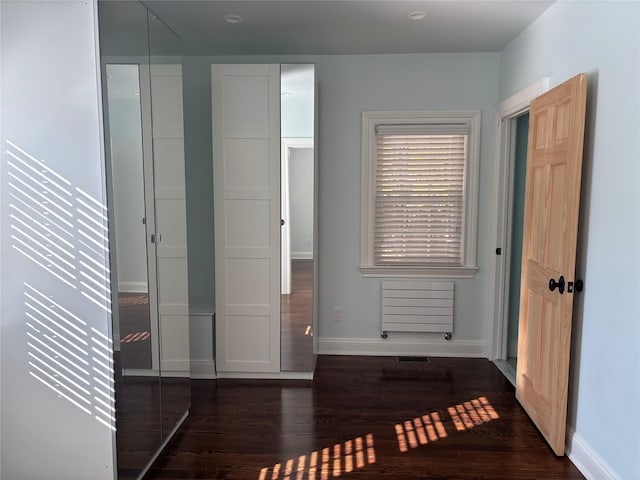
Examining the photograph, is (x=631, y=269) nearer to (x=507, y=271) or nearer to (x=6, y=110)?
(x=507, y=271)

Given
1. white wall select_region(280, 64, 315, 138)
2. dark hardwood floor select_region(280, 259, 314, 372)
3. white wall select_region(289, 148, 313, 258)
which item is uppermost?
white wall select_region(280, 64, 315, 138)

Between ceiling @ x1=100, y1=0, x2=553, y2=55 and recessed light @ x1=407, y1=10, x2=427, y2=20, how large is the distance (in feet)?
0.08

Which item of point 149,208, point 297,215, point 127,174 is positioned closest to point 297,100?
point 297,215

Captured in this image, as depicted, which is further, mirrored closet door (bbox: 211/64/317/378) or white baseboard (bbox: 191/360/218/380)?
white baseboard (bbox: 191/360/218/380)

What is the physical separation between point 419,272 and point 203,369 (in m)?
1.92

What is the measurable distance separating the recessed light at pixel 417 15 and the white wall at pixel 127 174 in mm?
1745

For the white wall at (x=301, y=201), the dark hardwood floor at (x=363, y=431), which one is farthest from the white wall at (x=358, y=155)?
the white wall at (x=301, y=201)

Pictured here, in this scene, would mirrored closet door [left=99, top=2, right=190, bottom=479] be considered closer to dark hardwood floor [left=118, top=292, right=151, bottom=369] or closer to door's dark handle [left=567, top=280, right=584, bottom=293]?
dark hardwood floor [left=118, top=292, right=151, bottom=369]

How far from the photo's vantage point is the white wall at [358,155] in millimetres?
3879

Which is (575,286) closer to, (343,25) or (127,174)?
(343,25)

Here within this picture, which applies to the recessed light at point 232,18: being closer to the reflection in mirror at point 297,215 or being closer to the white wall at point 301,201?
the reflection in mirror at point 297,215

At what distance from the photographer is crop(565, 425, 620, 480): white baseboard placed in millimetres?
2215

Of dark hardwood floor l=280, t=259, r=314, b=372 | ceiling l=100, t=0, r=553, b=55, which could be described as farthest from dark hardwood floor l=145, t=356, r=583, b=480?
ceiling l=100, t=0, r=553, b=55

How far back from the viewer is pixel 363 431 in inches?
111
